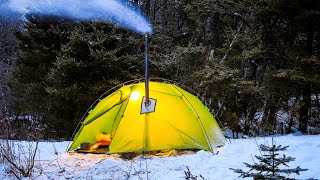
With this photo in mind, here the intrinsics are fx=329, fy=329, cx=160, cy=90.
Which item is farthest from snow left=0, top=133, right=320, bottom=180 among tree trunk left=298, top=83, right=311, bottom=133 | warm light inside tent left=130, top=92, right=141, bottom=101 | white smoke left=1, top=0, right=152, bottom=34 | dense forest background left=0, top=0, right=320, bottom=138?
white smoke left=1, top=0, right=152, bottom=34

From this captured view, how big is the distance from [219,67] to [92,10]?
6.96 metres

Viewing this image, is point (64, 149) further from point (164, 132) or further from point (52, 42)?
point (52, 42)

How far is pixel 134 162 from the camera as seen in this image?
5.93 meters

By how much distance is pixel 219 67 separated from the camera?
11.5 meters

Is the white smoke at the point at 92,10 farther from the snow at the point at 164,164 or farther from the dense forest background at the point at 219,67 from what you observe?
the snow at the point at 164,164

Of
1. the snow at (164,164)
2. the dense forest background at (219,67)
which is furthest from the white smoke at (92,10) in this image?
the snow at (164,164)

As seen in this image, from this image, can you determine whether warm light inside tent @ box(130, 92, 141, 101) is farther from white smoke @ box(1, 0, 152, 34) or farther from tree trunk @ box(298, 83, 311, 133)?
white smoke @ box(1, 0, 152, 34)

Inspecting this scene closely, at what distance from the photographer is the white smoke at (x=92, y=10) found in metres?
14.1

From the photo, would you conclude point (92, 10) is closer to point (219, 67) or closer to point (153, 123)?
point (219, 67)

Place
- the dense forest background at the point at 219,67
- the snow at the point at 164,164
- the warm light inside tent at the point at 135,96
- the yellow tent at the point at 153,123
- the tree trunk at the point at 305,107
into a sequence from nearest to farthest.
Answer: the snow at the point at 164,164
the yellow tent at the point at 153,123
the warm light inside tent at the point at 135,96
the tree trunk at the point at 305,107
the dense forest background at the point at 219,67

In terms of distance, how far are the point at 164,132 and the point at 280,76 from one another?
163 inches

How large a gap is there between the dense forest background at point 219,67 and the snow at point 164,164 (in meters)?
2.82

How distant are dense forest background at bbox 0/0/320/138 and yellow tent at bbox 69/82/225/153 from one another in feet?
7.46

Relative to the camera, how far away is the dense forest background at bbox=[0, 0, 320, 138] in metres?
9.98
